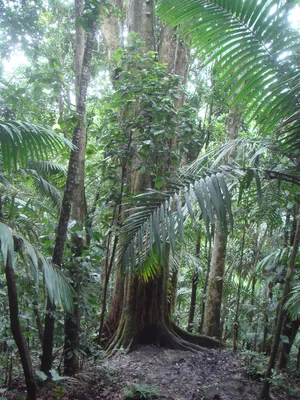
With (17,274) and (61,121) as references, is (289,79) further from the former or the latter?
(17,274)

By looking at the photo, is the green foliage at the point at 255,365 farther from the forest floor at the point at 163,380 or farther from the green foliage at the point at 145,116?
the green foliage at the point at 145,116

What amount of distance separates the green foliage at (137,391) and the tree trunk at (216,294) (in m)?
3.05

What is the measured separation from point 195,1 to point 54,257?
227 centimetres

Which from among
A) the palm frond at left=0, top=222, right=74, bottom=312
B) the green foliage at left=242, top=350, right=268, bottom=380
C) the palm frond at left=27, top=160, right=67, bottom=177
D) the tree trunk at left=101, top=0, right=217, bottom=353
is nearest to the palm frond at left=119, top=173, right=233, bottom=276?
the palm frond at left=0, top=222, right=74, bottom=312

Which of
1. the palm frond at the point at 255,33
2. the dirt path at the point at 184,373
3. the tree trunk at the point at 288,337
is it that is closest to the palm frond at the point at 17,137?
the palm frond at the point at 255,33

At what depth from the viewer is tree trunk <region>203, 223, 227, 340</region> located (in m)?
6.54

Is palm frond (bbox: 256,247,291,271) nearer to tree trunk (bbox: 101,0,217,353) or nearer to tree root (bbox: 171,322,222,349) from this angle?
tree trunk (bbox: 101,0,217,353)

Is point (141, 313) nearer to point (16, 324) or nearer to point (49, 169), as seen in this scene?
point (49, 169)

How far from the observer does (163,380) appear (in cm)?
427

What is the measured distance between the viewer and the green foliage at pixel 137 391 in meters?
3.52

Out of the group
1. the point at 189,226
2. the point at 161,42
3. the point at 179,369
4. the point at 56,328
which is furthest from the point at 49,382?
the point at 161,42

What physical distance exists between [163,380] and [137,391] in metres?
0.78

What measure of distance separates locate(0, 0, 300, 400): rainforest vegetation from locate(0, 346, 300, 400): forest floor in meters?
0.05

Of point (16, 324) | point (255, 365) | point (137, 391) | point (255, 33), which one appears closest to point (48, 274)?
point (16, 324)
